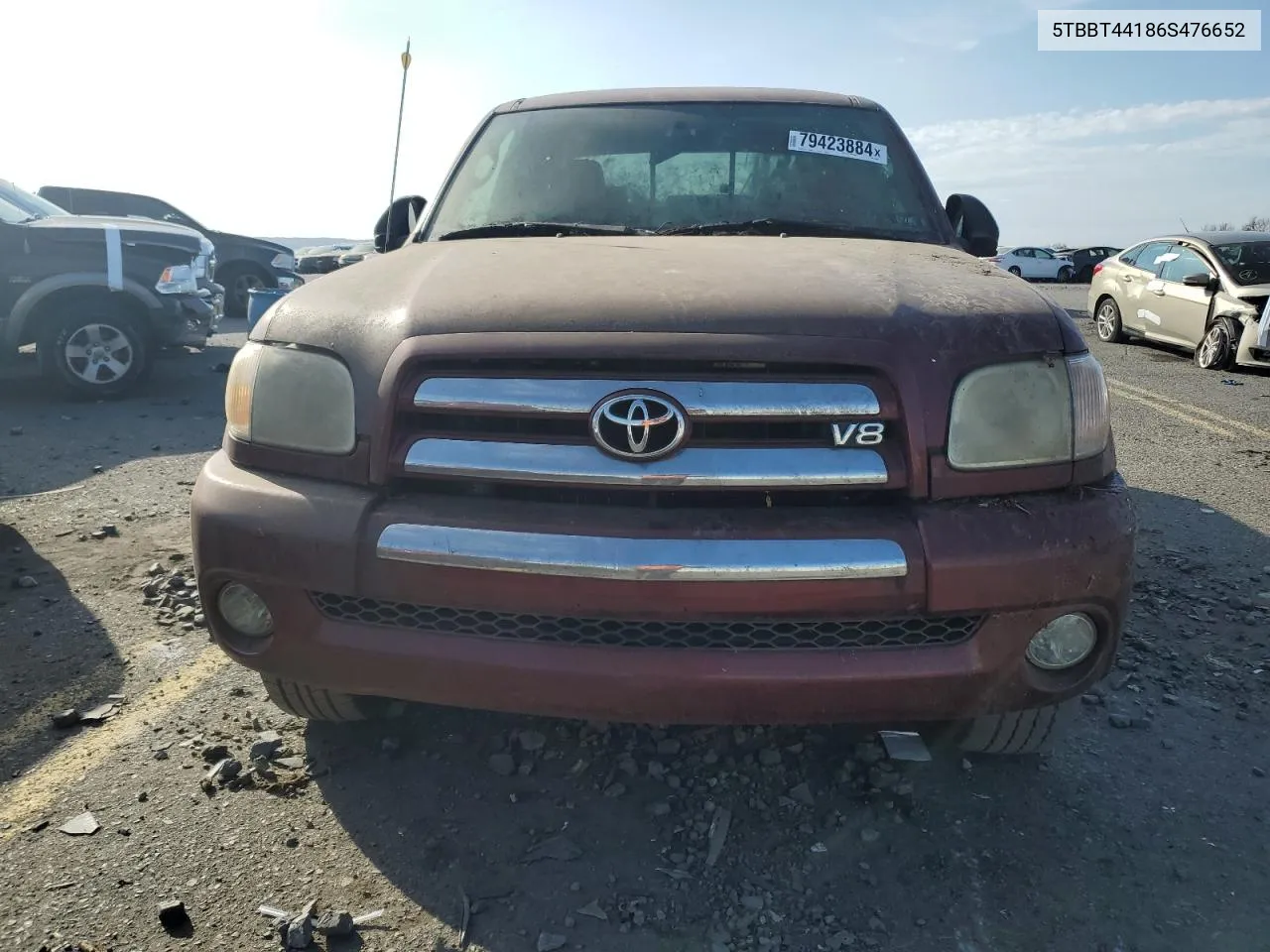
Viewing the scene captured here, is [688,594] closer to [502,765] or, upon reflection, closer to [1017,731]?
[502,765]

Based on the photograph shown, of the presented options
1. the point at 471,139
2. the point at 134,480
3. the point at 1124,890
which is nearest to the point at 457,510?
the point at 1124,890

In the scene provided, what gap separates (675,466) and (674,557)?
19cm

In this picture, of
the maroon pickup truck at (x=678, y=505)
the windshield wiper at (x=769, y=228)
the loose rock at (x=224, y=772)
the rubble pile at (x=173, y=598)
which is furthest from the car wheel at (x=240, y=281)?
the maroon pickup truck at (x=678, y=505)

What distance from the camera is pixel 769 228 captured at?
3035 millimetres

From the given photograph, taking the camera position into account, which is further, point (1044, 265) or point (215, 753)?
point (1044, 265)

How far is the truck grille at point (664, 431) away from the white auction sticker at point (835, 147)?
169cm

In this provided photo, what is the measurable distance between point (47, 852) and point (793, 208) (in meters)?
2.83

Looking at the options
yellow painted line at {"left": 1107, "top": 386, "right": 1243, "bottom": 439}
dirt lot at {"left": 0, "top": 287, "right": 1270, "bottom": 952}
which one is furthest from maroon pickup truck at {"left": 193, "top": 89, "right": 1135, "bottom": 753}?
yellow painted line at {"left": 1107, "top": 386, "right": 1243, "bottom": 439}

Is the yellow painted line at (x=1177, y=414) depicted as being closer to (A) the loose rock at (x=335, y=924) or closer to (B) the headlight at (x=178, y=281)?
(A) the loose rock at (x=335, y=924)

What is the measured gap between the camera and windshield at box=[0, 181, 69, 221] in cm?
758

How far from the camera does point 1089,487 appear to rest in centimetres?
204

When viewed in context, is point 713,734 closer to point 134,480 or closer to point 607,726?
point 607,726

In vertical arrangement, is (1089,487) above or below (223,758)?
above

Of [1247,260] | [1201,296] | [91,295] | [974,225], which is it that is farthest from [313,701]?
[1247,260]
